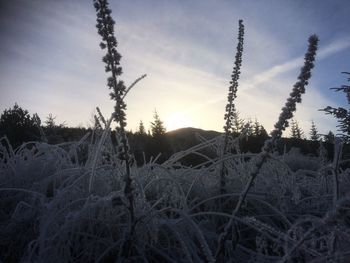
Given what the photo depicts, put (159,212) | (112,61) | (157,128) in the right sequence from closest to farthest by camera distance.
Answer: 1. (112,61)
2. (159,212)
3. (157,128)

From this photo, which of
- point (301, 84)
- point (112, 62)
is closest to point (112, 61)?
point (112, 62)

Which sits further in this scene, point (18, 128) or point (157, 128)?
point (157, 128)

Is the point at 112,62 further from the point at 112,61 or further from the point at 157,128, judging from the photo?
the point at 157,128

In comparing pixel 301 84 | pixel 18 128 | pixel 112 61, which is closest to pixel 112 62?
pixel 112 61

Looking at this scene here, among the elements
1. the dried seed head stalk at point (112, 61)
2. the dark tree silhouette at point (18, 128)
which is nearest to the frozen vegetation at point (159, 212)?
the dried seed head stalk at point (112, 61)

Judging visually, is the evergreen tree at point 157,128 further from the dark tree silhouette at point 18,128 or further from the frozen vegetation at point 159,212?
the frozen vegetation at point 159,212

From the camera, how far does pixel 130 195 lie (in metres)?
1.58

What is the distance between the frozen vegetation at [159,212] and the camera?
1478 millimetres

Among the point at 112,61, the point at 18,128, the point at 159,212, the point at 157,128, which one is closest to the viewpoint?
the point at 112,61

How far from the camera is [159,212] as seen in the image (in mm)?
1768

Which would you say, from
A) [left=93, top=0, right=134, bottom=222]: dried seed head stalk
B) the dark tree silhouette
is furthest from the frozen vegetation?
the dark tree silhouette

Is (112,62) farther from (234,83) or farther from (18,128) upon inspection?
(18,128)

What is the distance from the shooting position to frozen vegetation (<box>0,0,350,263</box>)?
4.85 ft

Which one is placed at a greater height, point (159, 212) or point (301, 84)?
point (301, 84)
